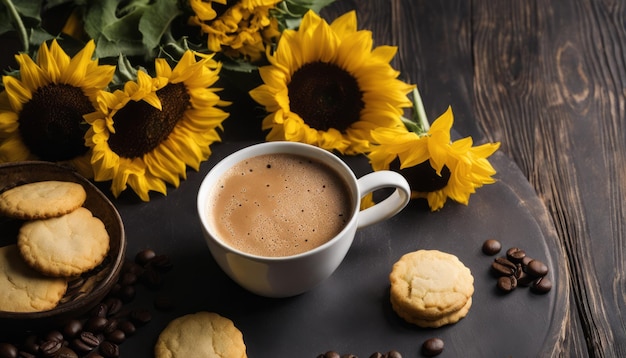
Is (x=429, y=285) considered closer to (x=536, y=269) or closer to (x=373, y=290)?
(x=373, y=290)

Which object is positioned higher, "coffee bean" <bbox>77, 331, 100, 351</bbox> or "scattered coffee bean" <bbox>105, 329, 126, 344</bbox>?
"scattered coffee bean" <bbox>105, 329, 126, 344</bbox>

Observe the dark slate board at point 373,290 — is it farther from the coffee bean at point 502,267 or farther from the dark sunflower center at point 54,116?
the dark sunflower center at point 54,116

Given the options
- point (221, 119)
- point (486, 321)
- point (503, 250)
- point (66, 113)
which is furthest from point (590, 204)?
point (66, 113)

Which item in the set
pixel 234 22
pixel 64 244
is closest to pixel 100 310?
pixel 64 244

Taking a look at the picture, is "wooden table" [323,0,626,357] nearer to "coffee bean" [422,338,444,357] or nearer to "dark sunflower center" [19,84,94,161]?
"coffee bean" [422,338,444,357]

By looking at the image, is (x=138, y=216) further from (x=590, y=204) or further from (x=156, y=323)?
(x=590, y=204)

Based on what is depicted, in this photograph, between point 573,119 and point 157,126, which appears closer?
point 157,126

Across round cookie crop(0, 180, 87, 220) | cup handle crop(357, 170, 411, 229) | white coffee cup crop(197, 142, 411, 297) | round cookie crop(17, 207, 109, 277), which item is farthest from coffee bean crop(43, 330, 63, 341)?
cup handle crop(357, 170, 411, 229)
